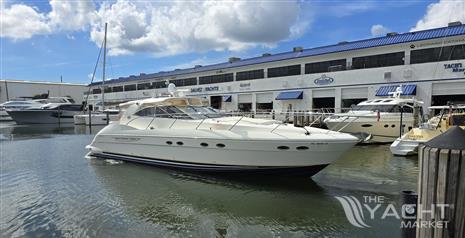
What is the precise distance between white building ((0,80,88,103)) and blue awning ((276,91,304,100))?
60.5 m

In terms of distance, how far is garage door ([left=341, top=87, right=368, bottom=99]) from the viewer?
29.9 m

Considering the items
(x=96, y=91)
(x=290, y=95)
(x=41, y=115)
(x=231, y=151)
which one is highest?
(x=96, y=91)

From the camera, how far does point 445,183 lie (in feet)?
9.02

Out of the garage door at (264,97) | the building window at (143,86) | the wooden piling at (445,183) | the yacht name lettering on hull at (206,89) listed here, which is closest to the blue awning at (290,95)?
the garage door at (264,97)

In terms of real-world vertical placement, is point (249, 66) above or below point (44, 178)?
above

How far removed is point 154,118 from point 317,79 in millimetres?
23546

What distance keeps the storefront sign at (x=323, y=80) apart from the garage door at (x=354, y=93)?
163cm

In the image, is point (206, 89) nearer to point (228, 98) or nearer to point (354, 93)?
point (228, 98)

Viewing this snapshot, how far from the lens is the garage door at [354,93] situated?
2994 cm

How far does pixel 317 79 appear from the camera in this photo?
3344 centimetres

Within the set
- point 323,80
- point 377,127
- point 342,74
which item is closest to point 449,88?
point 342,74

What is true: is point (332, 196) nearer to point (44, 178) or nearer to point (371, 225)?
point (371, 225)

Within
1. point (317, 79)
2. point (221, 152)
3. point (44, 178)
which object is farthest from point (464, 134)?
point (317, 79)

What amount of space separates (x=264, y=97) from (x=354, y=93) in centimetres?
1109
